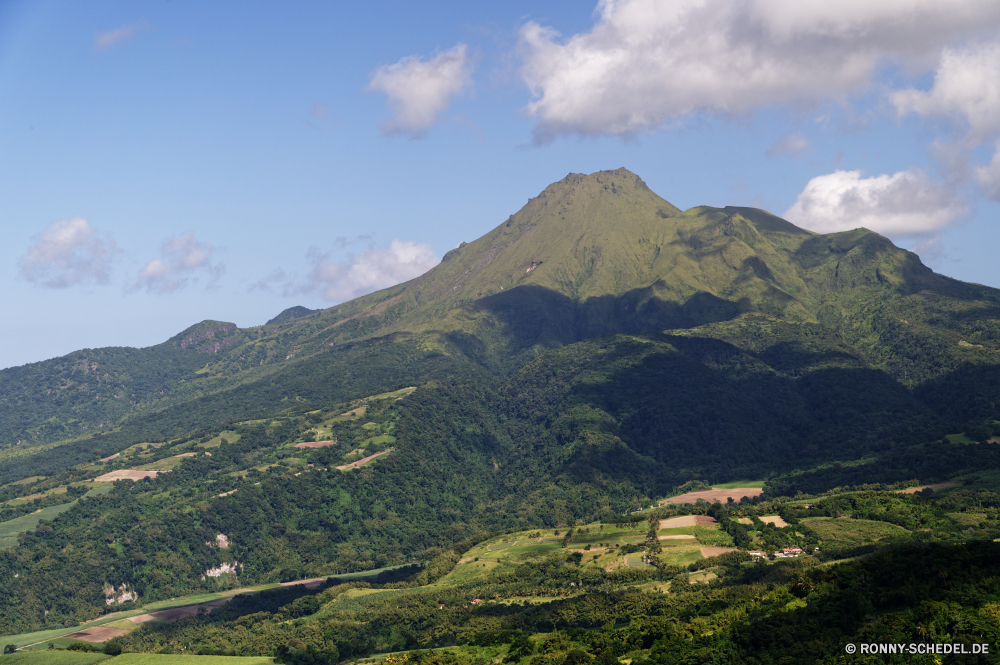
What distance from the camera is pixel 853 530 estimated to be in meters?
188

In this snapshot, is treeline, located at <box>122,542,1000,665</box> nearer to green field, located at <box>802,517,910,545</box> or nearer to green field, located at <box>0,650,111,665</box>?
green field, located at <box>802,517,910,545</box>

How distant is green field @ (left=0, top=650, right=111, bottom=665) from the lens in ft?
447

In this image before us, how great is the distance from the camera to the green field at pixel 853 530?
178738mm

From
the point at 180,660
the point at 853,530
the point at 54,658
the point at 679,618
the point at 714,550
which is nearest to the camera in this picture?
the point at 679,618

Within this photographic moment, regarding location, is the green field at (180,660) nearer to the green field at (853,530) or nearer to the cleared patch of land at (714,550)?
the cleared patch of land at (714,550)

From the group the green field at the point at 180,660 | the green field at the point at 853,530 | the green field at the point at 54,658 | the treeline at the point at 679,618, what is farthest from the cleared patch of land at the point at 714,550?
the green field at the point at 54,658

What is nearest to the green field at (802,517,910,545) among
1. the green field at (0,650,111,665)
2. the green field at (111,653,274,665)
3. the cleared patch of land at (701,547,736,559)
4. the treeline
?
the cleared patch of land at (701,547,736,559)

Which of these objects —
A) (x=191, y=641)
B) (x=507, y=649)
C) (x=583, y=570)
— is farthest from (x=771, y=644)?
(x=191, y=641)

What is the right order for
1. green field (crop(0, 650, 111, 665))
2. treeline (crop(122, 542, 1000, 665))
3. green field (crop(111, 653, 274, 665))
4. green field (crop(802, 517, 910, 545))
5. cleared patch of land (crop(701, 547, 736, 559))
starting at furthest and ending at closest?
cleared patch of land (crop(701, 547, 736, 559)), green field (crop(802, 517, 910, 545)), green field (crop(0, 650, 111, 665)), green field (crop(111, 653, 274, 665)), treeline (crop(122, 542, 1000, 665))

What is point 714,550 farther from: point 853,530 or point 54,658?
point 54,658

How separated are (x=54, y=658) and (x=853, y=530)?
15896 cm

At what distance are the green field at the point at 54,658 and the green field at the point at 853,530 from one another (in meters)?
145

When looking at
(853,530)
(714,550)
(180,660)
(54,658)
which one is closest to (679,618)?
(714,550)

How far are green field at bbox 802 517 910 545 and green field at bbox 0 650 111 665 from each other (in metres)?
145
